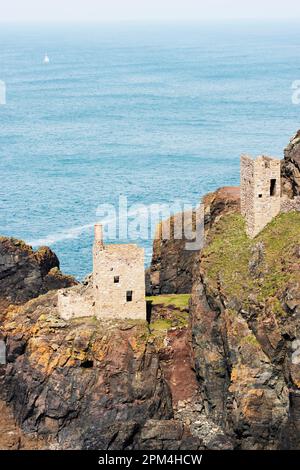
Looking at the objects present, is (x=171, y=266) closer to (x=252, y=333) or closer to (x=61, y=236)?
(x=252, y=333)

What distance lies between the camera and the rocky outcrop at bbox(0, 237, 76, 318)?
107m

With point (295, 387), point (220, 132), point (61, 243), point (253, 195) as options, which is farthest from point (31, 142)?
point (295, 387)

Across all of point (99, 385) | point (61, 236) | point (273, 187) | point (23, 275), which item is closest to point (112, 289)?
point (99, 385)

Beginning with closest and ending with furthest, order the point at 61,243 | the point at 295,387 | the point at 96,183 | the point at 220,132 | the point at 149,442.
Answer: the point at 295,387 → the point at 149,442 → the point at 61,243 → the point at 96,183 → the point at 220,132

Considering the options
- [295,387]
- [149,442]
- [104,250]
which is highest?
[104,250]

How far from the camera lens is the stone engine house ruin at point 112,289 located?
89000mm

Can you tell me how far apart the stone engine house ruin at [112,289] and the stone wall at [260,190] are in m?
8.97

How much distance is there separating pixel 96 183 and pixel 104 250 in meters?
78.9

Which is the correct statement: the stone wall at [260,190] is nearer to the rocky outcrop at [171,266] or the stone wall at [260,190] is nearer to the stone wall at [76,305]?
the rocky outcrop at [171,266]

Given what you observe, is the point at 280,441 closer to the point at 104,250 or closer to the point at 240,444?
the point at 240,444

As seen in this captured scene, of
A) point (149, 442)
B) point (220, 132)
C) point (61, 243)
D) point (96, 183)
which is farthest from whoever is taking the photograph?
point (220, 132)

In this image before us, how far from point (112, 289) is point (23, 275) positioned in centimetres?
2011

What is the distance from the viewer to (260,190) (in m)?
90.3

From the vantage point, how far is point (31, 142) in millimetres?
195875
